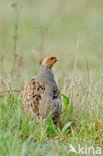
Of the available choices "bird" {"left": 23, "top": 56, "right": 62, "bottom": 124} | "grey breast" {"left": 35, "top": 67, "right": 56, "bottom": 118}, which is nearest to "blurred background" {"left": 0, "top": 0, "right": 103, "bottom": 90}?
"grey breast" {"left": 35, "top": 67, "right": 56, "bottom": 118}

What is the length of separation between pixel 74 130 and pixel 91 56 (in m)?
8.23

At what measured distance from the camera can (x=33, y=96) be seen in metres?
4.31

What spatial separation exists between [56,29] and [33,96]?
1214cm

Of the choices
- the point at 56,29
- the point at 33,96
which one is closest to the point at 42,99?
the point at 33,96

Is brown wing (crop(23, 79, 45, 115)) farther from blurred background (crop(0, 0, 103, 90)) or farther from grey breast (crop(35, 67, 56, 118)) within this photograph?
blurred background (crop(0, 0, 103, 90))

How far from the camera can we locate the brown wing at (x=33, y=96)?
167 inches

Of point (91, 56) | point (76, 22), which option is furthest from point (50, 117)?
point (76, 22)

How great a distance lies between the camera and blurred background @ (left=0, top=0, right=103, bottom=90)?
1138 cm

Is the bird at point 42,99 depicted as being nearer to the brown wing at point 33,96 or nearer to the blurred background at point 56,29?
the brown wing at point 33,96

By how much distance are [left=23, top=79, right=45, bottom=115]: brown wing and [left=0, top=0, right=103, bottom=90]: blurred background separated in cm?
520

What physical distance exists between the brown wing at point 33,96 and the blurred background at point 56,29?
5.20 meters

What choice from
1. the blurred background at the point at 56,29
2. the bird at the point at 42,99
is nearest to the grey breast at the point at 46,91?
the bird at the point at 42,99

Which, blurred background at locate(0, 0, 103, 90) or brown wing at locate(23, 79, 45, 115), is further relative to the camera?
blurred background at locate(0, 0, 103, 90)

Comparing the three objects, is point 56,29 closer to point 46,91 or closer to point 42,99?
point 46,91
